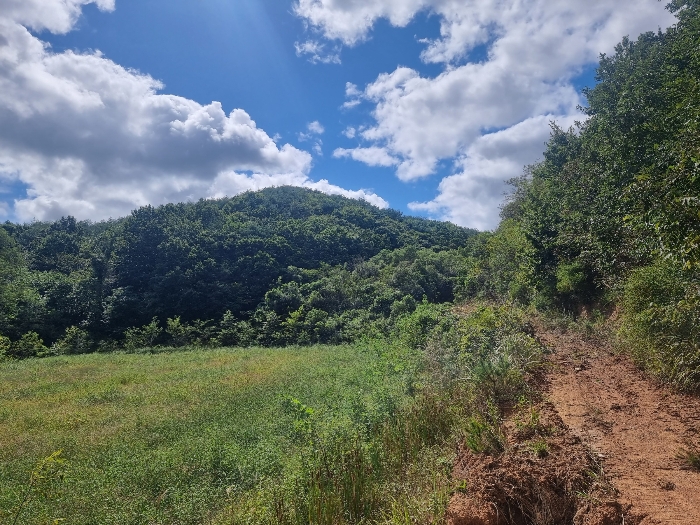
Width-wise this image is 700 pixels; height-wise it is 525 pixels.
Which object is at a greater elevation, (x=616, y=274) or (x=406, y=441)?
(x=616, y=274)

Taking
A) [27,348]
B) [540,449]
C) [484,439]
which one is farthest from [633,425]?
[27,348]

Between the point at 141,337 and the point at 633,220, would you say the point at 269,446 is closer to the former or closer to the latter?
the point at 633,220

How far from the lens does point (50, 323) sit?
30438 millimetres

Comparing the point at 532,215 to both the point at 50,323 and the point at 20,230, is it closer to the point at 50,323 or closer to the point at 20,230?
the point at 50,323

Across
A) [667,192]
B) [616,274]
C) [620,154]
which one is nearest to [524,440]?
[667,192]

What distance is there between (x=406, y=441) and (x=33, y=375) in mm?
18065

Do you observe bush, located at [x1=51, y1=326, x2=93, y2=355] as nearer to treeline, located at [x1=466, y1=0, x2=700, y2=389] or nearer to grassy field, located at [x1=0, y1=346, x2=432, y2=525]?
grassy field, located at [x1=0, y1=346, x2=432, y2=525]

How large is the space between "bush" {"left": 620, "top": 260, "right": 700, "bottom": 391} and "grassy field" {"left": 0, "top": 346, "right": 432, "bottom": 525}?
400cm

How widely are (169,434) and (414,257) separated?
3275 cm

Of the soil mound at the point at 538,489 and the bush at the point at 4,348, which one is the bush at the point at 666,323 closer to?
the soil mound at the point at 538,489

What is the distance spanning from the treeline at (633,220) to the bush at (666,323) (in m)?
0.02

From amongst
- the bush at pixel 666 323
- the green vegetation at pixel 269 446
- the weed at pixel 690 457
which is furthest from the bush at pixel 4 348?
the weed at pixel 690 457

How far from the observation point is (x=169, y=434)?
8.47 meters

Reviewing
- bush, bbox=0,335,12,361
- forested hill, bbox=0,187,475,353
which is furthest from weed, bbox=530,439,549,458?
bush, bbox=0,335,12,361
